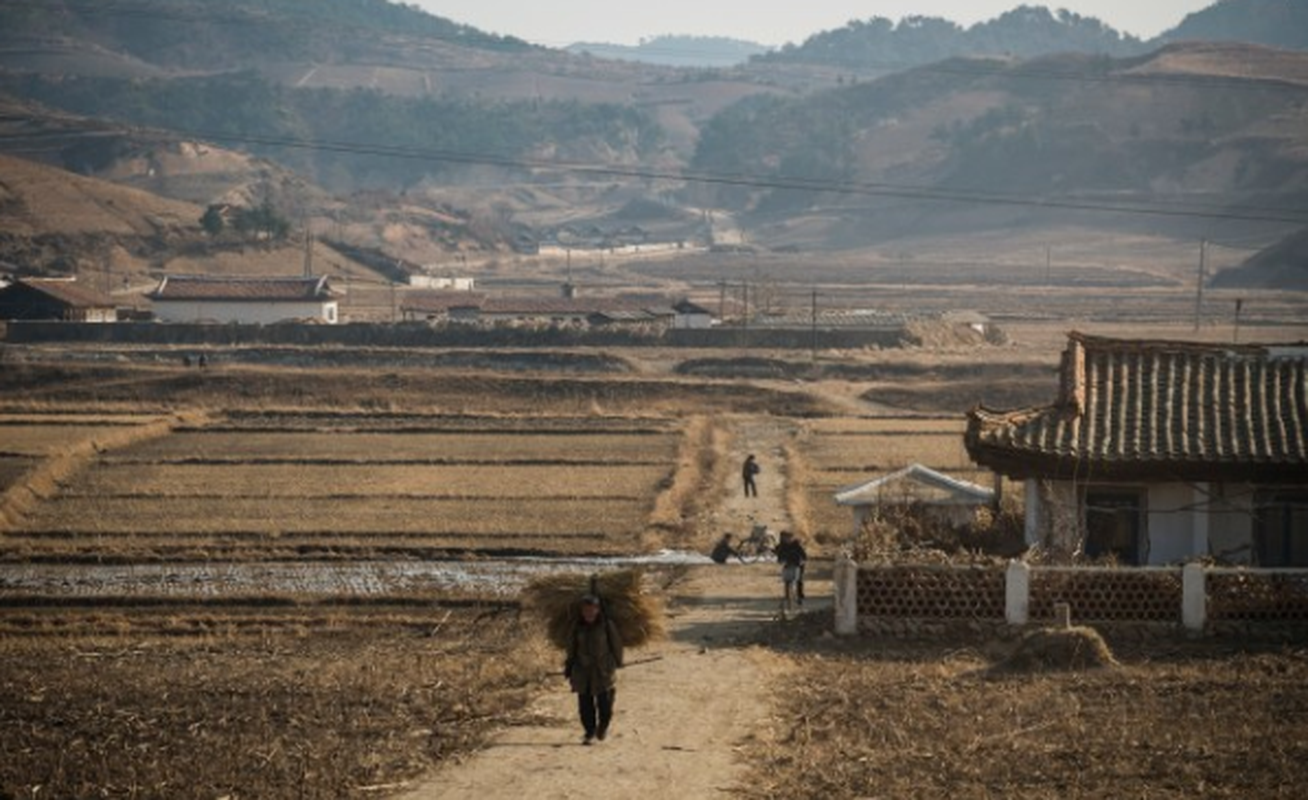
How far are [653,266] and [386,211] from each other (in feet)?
84.6

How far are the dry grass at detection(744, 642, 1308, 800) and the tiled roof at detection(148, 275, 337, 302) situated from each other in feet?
205

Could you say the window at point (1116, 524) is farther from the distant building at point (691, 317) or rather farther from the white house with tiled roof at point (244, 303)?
the white house with tiled roof at point (244, 303)

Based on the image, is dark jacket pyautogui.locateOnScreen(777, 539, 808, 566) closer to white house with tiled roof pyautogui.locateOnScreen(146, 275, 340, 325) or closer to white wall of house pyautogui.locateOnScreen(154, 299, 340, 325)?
white house with tiled roof pyautogui.locateOnScreen(146, 275, 340, 325)

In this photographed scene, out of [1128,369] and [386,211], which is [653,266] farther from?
[1128,369]

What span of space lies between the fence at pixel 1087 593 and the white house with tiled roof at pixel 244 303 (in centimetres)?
6011

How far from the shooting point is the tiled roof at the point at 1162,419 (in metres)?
20.5

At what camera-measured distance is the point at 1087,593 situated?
18141 mm

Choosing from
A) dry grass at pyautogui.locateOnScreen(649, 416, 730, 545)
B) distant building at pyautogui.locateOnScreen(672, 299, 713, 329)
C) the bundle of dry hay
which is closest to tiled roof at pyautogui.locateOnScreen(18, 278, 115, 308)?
distant building at pyautogui.locateOnScreen(672, 299, 713, 329)

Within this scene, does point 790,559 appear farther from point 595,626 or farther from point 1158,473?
point 595,626

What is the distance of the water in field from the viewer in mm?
25812

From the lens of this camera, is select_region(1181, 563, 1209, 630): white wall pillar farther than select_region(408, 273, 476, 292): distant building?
No

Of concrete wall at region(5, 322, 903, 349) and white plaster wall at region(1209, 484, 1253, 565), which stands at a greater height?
white plaster wall at region(1209, 484, 1253, 565)

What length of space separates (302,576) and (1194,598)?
13.5 meters

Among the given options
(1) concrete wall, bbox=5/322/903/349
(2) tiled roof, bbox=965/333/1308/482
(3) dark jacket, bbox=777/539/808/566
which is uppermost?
(2) tiled roof, bbox=965/333/1308/482
